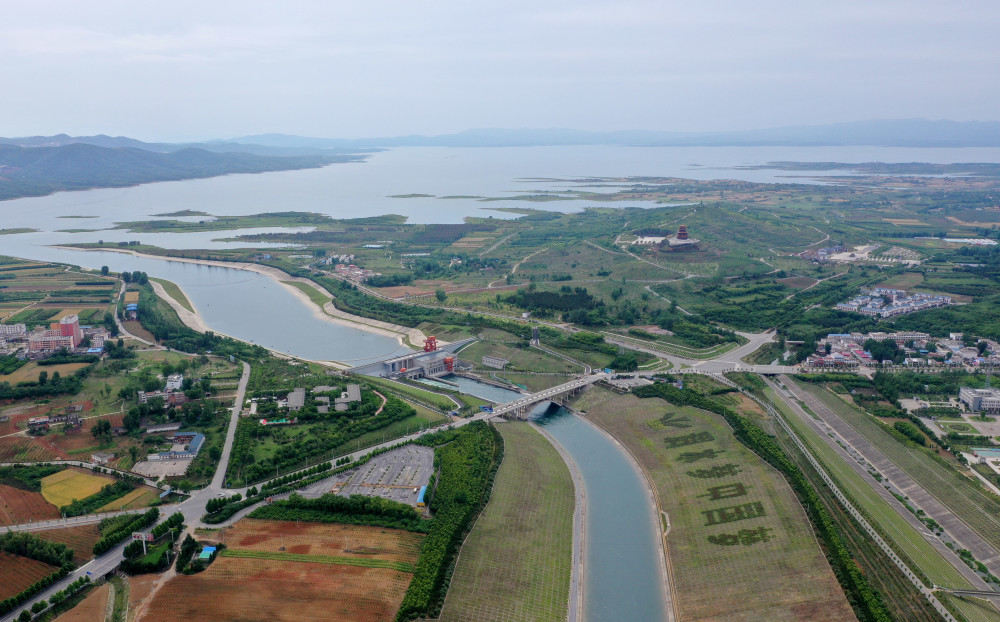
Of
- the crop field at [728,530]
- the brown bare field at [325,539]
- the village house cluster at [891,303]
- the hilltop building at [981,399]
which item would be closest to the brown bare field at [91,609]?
the brown bare field at [325,539]

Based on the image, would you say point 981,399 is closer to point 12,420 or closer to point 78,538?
point 78,538

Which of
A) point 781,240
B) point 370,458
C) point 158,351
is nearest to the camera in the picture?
point 370,458

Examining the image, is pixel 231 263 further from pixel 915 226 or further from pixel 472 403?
pixel 915 226

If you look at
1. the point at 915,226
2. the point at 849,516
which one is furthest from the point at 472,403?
the point at 915,226

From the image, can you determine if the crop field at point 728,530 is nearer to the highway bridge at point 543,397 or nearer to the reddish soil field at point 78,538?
→ the highway bridge at point 543,397

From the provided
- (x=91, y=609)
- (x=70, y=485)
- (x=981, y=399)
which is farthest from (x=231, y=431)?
(x=981, y=399)

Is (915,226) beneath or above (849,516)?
above
